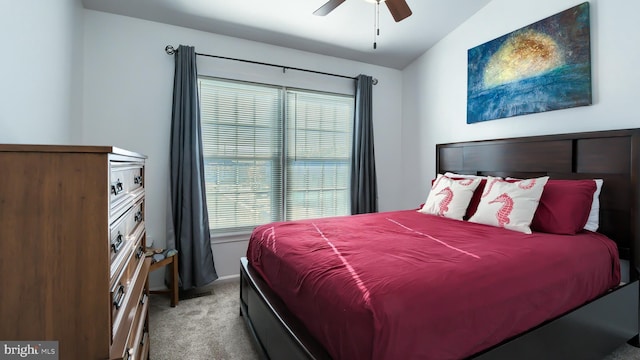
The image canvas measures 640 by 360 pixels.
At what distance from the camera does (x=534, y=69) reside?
262 centimetres

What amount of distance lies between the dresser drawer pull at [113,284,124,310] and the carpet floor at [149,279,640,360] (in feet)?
3.35

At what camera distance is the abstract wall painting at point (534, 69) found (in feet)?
7.62

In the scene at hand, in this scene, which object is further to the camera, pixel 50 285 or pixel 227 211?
pixel 227 211

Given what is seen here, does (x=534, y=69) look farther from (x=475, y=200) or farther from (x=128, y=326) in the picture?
(x=128, y=326)

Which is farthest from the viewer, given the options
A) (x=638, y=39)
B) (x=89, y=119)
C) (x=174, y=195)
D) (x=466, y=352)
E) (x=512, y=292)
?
(x=174, y=195)

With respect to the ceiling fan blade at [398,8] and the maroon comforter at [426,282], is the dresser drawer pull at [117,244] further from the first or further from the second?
the ceiling fan blade at [398,8]

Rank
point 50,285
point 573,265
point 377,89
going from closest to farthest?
point 50,285 < point 573,265 < point 377,89

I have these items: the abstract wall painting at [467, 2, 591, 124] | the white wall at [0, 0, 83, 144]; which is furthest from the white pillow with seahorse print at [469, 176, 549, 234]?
the white wall at [0, 0, 83, 144]

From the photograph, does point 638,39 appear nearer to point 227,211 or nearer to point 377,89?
point 377,89

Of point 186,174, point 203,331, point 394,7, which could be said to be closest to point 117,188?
point 203,331

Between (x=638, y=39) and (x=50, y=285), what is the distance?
11.5ft

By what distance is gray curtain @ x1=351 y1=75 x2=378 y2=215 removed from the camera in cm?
373

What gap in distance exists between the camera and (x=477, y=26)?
3.14 m

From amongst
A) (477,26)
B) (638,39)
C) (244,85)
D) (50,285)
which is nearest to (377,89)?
(477,26)
